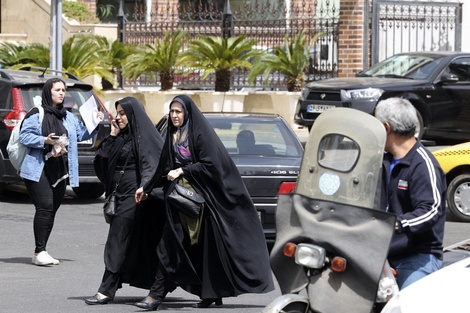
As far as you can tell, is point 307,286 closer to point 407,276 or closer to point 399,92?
point 407,276

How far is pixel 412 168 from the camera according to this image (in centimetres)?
619

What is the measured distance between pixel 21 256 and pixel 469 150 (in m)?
6.01

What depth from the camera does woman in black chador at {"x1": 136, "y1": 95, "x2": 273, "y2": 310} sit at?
8586mm

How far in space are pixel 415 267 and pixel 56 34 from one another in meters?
12.3

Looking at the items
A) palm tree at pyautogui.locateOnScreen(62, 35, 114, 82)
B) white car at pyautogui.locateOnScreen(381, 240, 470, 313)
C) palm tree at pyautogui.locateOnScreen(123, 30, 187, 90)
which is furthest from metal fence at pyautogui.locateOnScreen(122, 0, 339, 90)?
white car at pyautogui.locateOnScreen(381, 240, 470, 313)

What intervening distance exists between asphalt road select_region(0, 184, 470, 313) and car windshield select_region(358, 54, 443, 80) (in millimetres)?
6573

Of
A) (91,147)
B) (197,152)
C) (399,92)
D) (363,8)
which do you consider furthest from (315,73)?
(197,152)

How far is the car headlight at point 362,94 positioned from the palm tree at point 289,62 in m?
4.09

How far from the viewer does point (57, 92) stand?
10719 mm

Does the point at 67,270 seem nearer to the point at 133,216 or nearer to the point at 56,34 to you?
the point at 133,216

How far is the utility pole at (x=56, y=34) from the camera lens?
1741cm

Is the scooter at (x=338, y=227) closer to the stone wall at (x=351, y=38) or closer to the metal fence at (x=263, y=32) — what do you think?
the metal fence at (x=263, y=32)

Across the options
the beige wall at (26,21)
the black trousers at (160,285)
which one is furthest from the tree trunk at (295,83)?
the black trousers at (160,285)

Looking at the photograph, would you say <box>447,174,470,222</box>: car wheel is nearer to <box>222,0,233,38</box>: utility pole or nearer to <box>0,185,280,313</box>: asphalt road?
<box>0,185,280,313</box>: asphalt road
